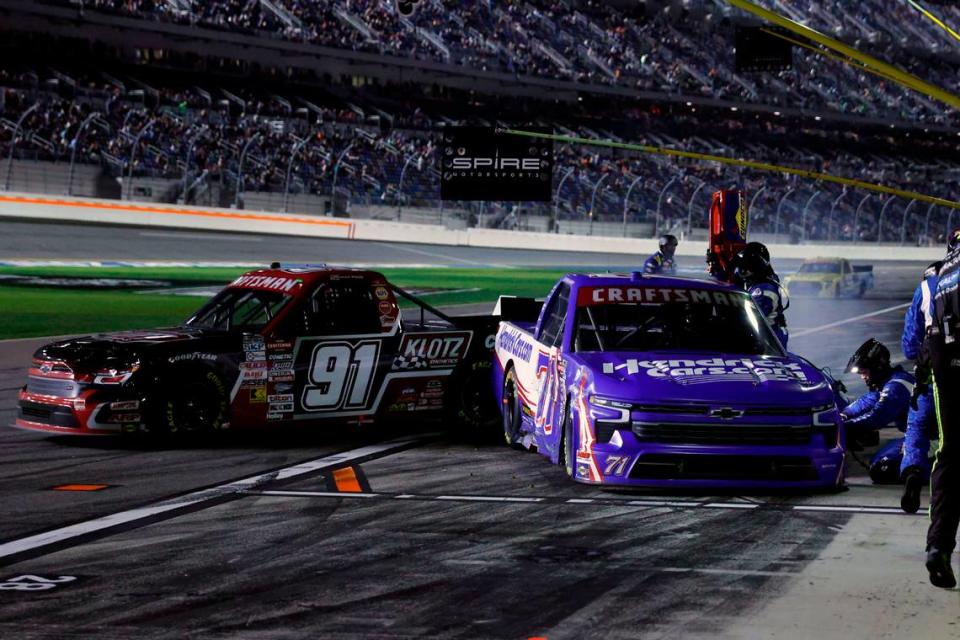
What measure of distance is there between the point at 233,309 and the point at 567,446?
3.63 m

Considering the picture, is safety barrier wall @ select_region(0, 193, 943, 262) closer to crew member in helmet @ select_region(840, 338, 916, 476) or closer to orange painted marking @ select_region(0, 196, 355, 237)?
orange painted marking @ select_region(0, 196, 355, 237)

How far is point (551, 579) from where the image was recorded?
20.1 feet

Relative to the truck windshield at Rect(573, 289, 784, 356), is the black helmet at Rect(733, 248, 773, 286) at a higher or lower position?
higher

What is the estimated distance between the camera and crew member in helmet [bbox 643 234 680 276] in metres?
14.2

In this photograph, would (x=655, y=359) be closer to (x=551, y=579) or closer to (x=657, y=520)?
(x=657, y=520)

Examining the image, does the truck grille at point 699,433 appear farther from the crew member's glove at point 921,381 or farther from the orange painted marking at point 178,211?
the orange painted marking at point 178,211

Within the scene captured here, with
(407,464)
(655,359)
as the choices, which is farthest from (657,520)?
(407,464)

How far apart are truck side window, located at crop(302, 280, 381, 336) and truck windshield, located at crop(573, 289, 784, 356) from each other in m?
2.22

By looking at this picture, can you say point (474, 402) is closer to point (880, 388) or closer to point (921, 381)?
point (880, 388)

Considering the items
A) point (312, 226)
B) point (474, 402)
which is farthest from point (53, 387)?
point (312, 226)

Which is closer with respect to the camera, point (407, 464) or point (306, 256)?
point (407, 464)

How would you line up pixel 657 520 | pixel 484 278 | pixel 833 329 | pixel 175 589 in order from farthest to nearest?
1. pixel 484 278
2. pixel 833 329
3. pixel 657 520
4. pixel 175 589

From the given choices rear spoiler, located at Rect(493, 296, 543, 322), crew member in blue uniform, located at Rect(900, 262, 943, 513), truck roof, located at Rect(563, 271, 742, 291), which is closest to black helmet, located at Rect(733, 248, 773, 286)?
rear spoiler, located at Rect(493, 296, 543, 322)

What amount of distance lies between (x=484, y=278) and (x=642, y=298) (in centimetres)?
2624
